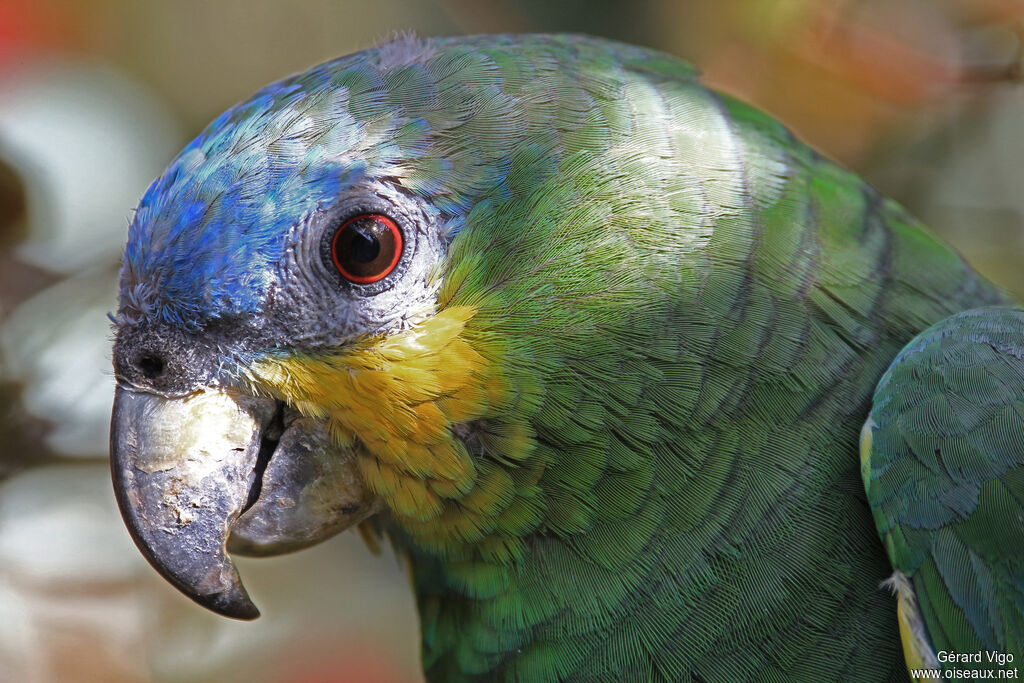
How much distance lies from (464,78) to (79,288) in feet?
4.40

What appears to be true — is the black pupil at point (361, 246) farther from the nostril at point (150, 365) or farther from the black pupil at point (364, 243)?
the nostril at point (150, 365)

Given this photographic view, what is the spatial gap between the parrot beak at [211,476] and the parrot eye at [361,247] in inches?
9.1

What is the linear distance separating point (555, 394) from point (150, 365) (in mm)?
603

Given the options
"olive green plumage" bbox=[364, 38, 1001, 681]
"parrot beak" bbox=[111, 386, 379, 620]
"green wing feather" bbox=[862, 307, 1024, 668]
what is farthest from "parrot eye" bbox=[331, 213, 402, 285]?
"green wing feather" bbox=[862, 307, 1024, 668]

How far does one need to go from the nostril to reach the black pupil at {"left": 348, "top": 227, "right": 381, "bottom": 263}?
1.08 feet

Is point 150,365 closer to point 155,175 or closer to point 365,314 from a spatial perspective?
point 365,314

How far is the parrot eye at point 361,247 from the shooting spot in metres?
1.25

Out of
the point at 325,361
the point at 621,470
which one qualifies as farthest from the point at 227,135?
the point at 621,470

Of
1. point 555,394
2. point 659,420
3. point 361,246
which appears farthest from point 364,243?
point 659,420

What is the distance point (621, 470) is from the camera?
4.26ft

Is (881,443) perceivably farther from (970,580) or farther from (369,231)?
(369,231)

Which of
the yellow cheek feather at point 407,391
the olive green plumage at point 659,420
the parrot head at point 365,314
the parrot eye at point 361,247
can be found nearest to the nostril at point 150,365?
the parrot head at point 365,314

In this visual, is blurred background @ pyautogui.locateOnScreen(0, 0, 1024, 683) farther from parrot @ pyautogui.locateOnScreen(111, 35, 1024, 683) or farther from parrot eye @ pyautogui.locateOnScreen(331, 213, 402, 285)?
parrot eye @ pyautogui.locateOnScreen(331, 213, 402, 285)

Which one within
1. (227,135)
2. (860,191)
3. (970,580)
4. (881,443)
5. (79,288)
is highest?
(227,135)
